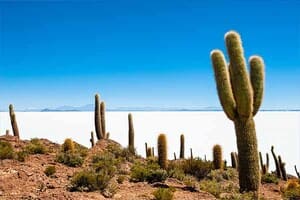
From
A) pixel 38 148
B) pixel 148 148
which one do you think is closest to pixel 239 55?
pixel 38 148

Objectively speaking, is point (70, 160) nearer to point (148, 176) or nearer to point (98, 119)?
Answer: point (148, 176)

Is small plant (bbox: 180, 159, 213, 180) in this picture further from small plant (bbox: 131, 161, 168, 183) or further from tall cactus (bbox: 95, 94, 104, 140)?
tall cactus (bbox: 95, 94, 104, 140)

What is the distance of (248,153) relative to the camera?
1366cm

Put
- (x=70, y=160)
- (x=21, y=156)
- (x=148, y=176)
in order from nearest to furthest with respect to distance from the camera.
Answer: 1. (x=148, y=176)
2. (x=21, y=156)
3. (x=70, y=160)

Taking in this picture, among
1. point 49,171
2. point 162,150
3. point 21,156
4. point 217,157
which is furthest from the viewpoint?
point 217,157

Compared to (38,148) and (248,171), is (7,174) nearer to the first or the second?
(38,148)

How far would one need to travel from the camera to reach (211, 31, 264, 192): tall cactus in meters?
13.5

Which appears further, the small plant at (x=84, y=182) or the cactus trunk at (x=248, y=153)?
the cactus trunk at (x=248, y=153)

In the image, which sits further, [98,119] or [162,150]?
[98,119]

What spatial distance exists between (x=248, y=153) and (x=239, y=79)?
2.45 meters

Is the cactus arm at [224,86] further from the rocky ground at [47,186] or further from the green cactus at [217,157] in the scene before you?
the green cactus at [217,157]

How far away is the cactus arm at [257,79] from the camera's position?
14.6 m

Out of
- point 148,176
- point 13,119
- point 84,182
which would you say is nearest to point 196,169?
point 148,176

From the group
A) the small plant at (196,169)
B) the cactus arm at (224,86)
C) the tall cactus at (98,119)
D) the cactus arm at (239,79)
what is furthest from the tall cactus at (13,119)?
the cactus arm at (239,79)
